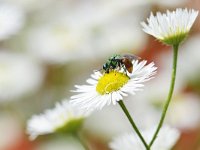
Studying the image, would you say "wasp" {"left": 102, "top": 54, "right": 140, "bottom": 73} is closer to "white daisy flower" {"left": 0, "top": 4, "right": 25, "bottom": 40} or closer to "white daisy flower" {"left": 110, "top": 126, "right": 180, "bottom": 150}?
"white daisy flower" {"left": 110, "top": 126, "right": 180, "bottom": 150}

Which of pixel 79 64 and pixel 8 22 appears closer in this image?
pixel 8 22

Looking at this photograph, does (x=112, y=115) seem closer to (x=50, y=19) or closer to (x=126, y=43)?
(x=126, y=43)

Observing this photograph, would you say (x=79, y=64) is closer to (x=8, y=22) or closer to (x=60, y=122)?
(x=8, y=22)

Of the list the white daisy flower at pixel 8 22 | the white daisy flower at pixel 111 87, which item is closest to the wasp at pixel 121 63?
the white daisy flower at pixel 111 87

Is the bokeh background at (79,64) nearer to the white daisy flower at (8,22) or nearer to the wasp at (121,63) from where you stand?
the white daisy flower at (8,22)

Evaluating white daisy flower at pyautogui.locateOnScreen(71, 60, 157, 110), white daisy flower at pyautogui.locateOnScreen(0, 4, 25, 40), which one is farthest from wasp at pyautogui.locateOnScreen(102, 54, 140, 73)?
white daisy flower at pyautogui.locateOnScreen(0, 4, 25, 40)

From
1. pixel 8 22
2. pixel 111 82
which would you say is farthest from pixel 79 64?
pixel 111 82
